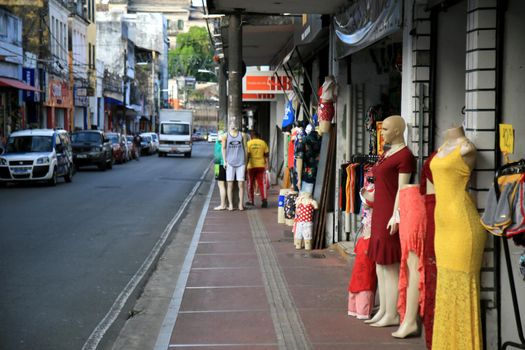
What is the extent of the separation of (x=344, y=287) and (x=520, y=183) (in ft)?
14.9

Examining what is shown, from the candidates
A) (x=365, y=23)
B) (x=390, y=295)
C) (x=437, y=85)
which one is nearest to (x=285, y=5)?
(x=365, y=23)

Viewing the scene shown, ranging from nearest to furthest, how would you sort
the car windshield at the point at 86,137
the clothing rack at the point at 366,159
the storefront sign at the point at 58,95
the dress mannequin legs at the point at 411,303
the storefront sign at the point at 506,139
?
the storefront sign at the point at 506,139, the dress mannequin legs at the point at 411,303, the clothing rack at the point at 366,159, the car windshield at the point at 86,137, the storefront sign at the point at 58,95

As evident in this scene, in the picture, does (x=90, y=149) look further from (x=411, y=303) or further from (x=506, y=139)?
(x=506, y=139)

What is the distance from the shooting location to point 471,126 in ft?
20.0

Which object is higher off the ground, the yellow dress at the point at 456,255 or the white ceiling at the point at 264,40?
the white ceiling at the point at 264,40

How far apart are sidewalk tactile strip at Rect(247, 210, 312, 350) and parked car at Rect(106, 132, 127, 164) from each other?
3226cm

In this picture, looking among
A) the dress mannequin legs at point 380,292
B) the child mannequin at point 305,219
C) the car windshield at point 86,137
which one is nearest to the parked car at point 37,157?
the car windshield at point 86,137

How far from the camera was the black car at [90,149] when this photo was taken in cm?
3681

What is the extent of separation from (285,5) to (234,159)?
7103mm

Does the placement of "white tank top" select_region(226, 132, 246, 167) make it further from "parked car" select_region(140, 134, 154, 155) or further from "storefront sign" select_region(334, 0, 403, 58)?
"parked car" select_region(140, 134, 154, 155)

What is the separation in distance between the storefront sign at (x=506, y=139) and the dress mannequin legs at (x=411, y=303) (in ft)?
5.14

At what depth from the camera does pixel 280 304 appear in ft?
27.9

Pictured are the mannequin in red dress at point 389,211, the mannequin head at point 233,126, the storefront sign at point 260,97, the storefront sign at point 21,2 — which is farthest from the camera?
the storefront sign at point 21,2

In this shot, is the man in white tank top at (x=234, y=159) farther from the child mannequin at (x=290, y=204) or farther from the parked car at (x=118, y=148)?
the parked car at (x=118, y=148)
